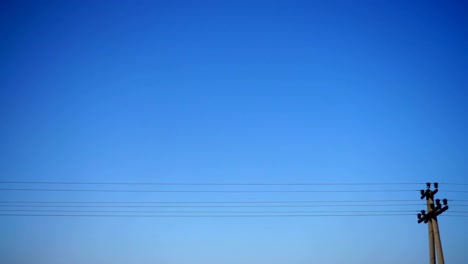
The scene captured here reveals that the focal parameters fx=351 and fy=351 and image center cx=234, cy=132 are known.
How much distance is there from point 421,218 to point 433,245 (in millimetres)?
2108

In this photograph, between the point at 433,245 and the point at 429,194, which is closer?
the point at 433,245

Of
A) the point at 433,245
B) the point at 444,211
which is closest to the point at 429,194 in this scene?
the point at 444,211

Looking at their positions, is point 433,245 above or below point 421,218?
below

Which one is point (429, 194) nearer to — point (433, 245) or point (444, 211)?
point (444, 211)

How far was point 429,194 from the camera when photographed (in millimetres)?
22969

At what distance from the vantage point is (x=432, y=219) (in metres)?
22.1

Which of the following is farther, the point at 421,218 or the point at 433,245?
the point at 421,218

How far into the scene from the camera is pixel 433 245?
21172 mm

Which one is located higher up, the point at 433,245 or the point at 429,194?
the point at 429,194

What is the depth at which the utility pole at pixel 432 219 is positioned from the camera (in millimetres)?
20828

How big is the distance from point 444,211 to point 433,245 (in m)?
2.28

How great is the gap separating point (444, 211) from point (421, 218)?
1.53m

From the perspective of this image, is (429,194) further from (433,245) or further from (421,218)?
(433,245)

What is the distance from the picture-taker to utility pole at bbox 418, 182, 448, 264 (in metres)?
20.8
